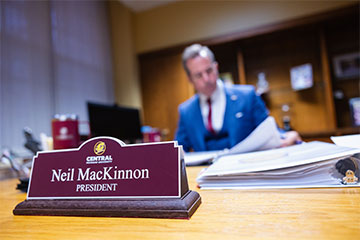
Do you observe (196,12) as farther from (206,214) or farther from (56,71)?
(206,214)

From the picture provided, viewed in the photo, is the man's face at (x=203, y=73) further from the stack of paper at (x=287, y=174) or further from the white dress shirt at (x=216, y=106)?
the stack of paper at (x=287, y=174)

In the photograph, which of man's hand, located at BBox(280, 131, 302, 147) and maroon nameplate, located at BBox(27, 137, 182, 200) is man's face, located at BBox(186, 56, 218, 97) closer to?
man's hand, located at BBox(280, 131, 302, 147)

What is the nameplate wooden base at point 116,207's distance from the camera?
0.39m

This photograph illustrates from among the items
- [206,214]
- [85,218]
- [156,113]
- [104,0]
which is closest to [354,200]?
[206,214]

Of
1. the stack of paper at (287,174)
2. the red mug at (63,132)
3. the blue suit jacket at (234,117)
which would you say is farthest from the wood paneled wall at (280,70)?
the stack of paper at (287,174)

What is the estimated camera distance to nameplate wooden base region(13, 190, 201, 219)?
0.39m

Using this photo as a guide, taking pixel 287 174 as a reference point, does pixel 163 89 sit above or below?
above

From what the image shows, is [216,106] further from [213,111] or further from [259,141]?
[259,141]

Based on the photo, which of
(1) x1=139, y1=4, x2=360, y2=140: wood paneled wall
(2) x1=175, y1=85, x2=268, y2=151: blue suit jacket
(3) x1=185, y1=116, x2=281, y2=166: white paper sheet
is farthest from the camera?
(1) x1=139, y1=4, x2=360, y2=140: wood paneled wall

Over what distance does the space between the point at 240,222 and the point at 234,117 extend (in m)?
1.57

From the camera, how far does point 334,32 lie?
325 cm

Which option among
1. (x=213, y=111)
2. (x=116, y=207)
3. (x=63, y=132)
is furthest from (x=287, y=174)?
(x=213, y=111)

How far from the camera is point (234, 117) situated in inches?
73.6

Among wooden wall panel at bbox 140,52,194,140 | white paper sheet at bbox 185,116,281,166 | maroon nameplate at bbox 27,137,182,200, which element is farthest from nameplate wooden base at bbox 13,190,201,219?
wooden wall panel at bbox 140,52,194,140
